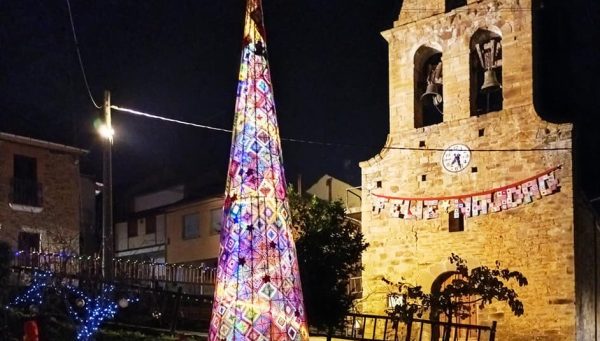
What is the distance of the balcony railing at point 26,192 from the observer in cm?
2478

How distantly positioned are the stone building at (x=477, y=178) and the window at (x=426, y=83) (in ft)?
0.11

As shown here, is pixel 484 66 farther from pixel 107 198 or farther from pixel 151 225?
pixel 151 225

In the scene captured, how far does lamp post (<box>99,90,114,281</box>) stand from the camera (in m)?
12.4

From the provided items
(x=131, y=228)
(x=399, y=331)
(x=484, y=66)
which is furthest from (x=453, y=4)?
(x=131, y=228)

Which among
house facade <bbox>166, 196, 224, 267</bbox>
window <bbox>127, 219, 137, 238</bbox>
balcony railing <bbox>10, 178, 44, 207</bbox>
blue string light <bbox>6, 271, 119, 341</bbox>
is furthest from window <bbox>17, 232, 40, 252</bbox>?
blue string light <bbox>6, 271, 119, 341</bbox>

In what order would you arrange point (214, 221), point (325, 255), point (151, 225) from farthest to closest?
point (151, 225) < point (214, 221) < point (325, 255)

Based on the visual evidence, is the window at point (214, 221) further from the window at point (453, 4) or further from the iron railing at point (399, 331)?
the window at point (453, 4)

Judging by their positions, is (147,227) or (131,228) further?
(131,228)

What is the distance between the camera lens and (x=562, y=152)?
54.2 feet

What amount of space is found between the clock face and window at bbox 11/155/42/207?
14.4 m

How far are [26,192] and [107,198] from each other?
1399cm

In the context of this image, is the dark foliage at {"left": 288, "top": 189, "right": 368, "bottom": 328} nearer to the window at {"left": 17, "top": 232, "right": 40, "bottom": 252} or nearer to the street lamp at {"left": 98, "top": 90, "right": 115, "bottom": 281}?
the street lamp at {"left": 98, "top": 90, "right": 115, "bottom": 281}

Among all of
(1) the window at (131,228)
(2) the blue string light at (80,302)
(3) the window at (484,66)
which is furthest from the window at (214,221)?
(2) the blue string light at (80,302)

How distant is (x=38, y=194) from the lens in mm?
25375
